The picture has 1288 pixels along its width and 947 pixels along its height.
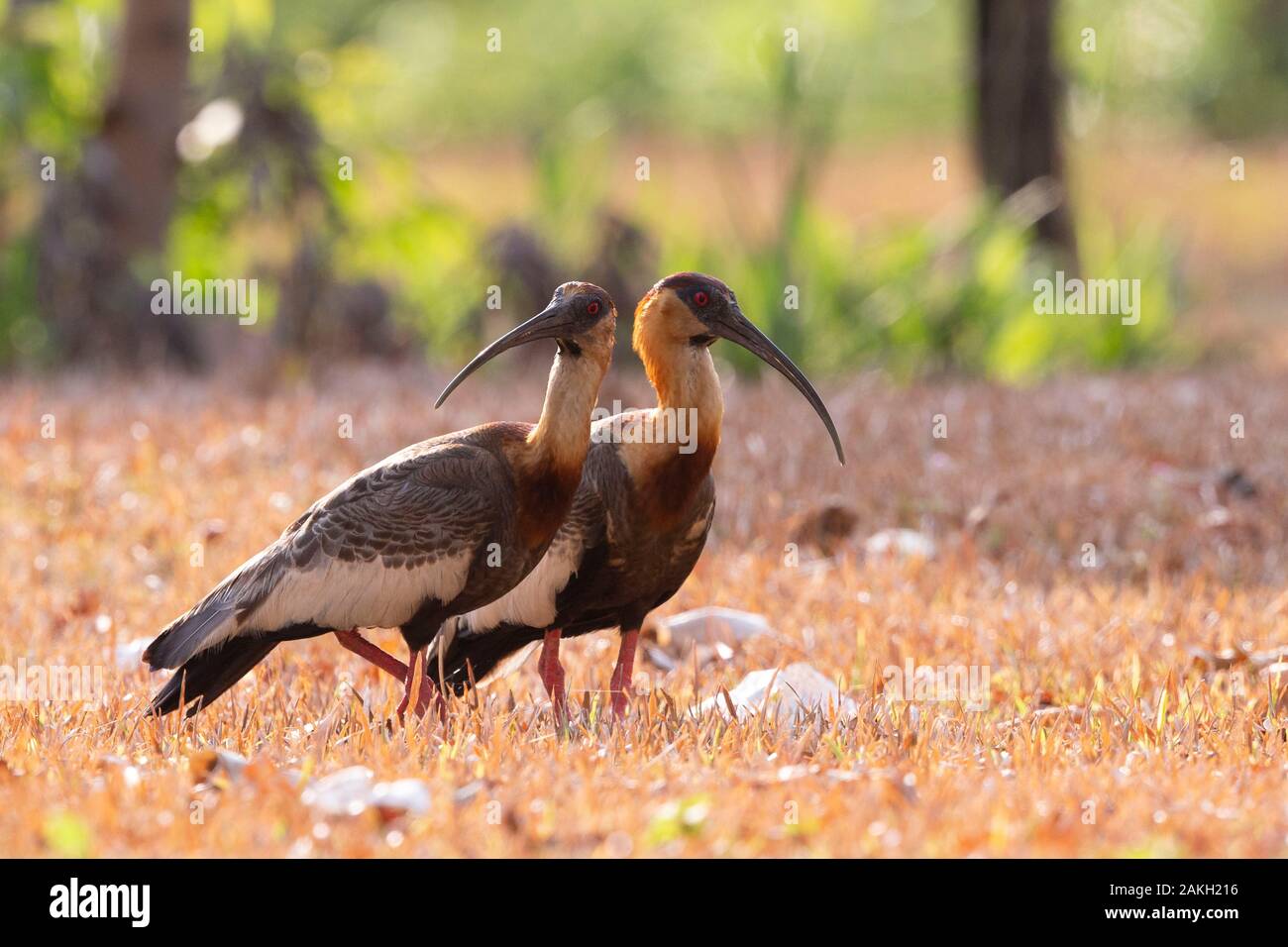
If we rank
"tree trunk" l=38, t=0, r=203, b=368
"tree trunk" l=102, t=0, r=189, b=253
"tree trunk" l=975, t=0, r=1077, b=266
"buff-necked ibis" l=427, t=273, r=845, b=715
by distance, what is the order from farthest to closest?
"tree trunk" l=975, t=0, r=1077, b=266 < "tree trunk" l=102, t=0, r=189, b=253 < "tree trunk" l=38, t=0, r=203, b=368 < "buff-necked ibis" l=427, t=273, r=845, b=715

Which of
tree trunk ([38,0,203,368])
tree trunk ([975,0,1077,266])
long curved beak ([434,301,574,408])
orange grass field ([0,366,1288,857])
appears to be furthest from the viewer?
tree trunk ([975,0,1077,266])

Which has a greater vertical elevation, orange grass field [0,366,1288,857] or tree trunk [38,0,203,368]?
tree trunk [38,0,203,368]

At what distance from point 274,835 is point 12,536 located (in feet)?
14.0

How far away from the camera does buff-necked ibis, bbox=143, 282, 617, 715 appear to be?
182 inches

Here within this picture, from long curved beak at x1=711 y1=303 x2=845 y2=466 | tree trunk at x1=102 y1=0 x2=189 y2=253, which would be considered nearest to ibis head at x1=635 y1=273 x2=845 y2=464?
long curved beak at x1=711 y1=303 x2=845 y2=466

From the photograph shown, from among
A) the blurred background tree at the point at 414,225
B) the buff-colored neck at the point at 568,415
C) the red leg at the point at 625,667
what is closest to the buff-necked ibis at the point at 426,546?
the buff-colored neck at the point at 568,415

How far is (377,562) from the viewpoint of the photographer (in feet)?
15.4

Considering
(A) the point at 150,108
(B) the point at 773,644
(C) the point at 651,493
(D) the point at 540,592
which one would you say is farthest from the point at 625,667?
(A) the point at 150,108

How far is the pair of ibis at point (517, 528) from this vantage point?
4.62 m

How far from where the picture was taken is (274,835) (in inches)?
136

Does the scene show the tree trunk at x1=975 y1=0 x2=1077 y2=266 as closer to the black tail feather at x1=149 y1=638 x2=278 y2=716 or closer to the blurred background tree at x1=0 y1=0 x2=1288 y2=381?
the blurred background tree at x1=0 y1=0 x2=1288 y2=381

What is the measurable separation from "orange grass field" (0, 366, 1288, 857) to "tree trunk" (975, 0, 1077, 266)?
8.78 feet

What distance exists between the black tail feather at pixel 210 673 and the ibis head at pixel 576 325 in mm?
817

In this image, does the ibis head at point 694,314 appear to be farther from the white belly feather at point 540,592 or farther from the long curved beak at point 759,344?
the white belly feather at point 540,592
